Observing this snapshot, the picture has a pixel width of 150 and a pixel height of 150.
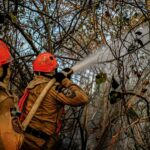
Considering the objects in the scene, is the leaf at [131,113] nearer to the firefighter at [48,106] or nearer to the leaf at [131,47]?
the leaf at [131,47]

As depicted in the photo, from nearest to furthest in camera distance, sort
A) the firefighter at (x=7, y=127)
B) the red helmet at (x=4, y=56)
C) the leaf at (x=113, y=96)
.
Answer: the firefighter at (x=7, y=127), the red helmet at (x=4, y=56), the leaf at (x=113, y=96)

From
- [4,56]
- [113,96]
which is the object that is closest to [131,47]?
[113,96]

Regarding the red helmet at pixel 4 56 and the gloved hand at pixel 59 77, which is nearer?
the red helmet at pixel 4 56

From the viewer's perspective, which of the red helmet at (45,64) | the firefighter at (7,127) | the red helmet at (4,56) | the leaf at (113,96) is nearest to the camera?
the firefighter at (7,127)

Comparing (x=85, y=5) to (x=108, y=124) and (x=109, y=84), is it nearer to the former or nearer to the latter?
(x=109, y=84)

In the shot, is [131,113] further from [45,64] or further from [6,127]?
[6,127]

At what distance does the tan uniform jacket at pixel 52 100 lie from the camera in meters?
5.46

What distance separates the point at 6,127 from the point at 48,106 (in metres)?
2.67

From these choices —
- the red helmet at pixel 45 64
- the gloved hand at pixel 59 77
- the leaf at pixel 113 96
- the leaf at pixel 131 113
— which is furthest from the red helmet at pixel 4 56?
the leaf at pixel 131 113

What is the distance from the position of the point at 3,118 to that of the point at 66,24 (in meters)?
5.18

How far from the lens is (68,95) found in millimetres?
5457

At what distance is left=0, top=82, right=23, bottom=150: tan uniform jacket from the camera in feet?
9.27

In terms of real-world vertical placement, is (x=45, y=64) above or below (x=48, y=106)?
above

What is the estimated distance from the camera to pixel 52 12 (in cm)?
736
